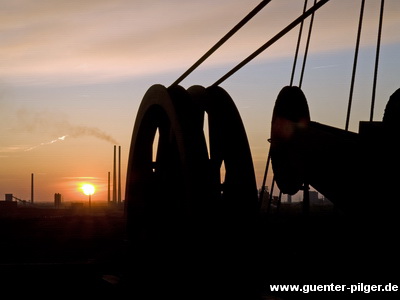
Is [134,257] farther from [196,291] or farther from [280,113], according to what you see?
[280,113]

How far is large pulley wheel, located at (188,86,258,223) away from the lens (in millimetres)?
6207

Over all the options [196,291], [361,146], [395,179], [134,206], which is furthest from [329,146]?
[134,206]

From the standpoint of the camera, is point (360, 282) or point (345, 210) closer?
point (345, 210)

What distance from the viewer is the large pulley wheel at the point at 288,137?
18.1 ft

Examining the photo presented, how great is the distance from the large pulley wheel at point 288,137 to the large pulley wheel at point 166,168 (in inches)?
22.5

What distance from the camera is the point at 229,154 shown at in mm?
6398

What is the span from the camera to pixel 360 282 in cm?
674

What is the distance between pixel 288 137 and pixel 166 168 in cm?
186

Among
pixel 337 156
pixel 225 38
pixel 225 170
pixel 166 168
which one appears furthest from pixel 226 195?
pixel 337 156

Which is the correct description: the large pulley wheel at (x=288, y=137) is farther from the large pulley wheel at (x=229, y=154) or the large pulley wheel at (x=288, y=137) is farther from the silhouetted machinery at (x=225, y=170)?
the large pulley wheel at (x=229, y=154)

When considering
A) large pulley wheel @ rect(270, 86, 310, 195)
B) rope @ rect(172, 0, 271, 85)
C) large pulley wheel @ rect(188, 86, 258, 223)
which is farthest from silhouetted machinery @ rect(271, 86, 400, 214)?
rope @ rect(172, 0, 271, 85)

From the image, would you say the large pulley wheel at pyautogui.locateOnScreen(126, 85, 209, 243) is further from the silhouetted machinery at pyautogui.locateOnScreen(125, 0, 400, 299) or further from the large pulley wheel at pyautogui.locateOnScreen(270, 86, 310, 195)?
the large pulley wheel at pyautogui.locateOnScreen(270, 86, 310, 195)

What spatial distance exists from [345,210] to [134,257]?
10.4ft

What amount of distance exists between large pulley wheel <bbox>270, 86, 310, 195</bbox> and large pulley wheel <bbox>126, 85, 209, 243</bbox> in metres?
0.57
